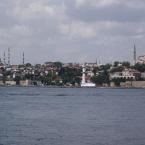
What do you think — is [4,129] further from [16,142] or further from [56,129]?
[16,142]

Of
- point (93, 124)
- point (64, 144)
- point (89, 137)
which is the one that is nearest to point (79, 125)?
point (93, 124)

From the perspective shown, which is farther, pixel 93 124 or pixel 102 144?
pixel 93 124

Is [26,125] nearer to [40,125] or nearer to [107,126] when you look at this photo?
[40,125]

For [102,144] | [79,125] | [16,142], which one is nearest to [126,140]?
[102,144]

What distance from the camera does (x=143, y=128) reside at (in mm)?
46844

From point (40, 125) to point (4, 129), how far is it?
3562 mm

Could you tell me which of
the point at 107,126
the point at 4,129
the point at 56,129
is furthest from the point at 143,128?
the point at 4,129

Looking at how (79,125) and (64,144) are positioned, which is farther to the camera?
(79,125)

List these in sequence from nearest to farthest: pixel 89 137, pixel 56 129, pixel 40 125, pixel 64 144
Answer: pixel 64 144 < pixel 89 137 < pixel 56 129 < pixel 40 125

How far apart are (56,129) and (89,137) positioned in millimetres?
5125

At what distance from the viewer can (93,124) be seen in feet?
162

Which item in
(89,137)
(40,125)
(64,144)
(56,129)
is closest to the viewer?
(64,144)

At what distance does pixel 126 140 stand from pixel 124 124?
36.1ft

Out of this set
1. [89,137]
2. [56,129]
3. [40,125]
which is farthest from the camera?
[40,125]
